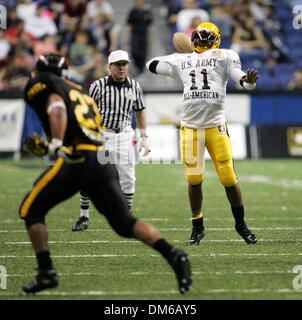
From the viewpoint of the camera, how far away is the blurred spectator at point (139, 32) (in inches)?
722

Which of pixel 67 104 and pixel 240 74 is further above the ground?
pixel 240 74

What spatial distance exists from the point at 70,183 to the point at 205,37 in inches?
100

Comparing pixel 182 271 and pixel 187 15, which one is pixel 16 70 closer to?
pixel 187 15

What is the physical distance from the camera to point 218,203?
1024 cm

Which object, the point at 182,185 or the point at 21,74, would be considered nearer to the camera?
the point at 182,185

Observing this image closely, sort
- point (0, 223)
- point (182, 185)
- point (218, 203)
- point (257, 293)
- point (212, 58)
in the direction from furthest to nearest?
point (182, 185), point (218, 203), point (0, 223), point (212, 58), point (257, 293)

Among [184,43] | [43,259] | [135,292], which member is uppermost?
[184,43]

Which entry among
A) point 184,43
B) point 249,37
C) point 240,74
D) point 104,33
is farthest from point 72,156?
point 249,37

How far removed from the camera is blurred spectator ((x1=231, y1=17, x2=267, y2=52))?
761 inches

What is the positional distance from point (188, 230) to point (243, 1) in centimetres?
1335

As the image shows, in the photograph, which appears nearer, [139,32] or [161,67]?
[161,67]

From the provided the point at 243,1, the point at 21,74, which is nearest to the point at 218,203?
the point at 21,74

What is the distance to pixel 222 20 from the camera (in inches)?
754
